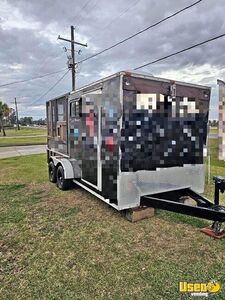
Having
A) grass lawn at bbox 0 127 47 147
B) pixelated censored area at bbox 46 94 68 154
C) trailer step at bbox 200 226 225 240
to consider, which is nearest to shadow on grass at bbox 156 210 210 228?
trailer step at bbox 200 226 225 240

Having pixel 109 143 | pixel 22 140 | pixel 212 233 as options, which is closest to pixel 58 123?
pixel 109 143

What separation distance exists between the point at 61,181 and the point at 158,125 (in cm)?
352

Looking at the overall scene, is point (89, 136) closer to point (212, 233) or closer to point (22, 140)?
point (212, 233)

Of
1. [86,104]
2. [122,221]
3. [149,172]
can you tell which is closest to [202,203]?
[149,172]

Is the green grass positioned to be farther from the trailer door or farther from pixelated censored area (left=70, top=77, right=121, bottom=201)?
pixelated censored area (left=70, top=77, right=121, bottom=201)

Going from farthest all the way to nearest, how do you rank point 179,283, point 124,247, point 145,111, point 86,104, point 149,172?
point 86,104 < point 149,172 < point 145,111 < point 124,247 < point 179,283

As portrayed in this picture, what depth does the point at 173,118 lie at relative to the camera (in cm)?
397

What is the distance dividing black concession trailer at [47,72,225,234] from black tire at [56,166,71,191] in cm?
140

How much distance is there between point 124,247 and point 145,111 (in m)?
2.03

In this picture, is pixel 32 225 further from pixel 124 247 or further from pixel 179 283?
pixel 179 283

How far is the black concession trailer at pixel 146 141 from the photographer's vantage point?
3664 millimetres

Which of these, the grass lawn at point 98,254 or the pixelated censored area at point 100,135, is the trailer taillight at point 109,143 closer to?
the pixelated censored area at point 100,135

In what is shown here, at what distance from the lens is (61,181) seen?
644 centimetres

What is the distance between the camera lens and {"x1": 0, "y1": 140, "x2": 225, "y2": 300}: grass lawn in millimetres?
2629
